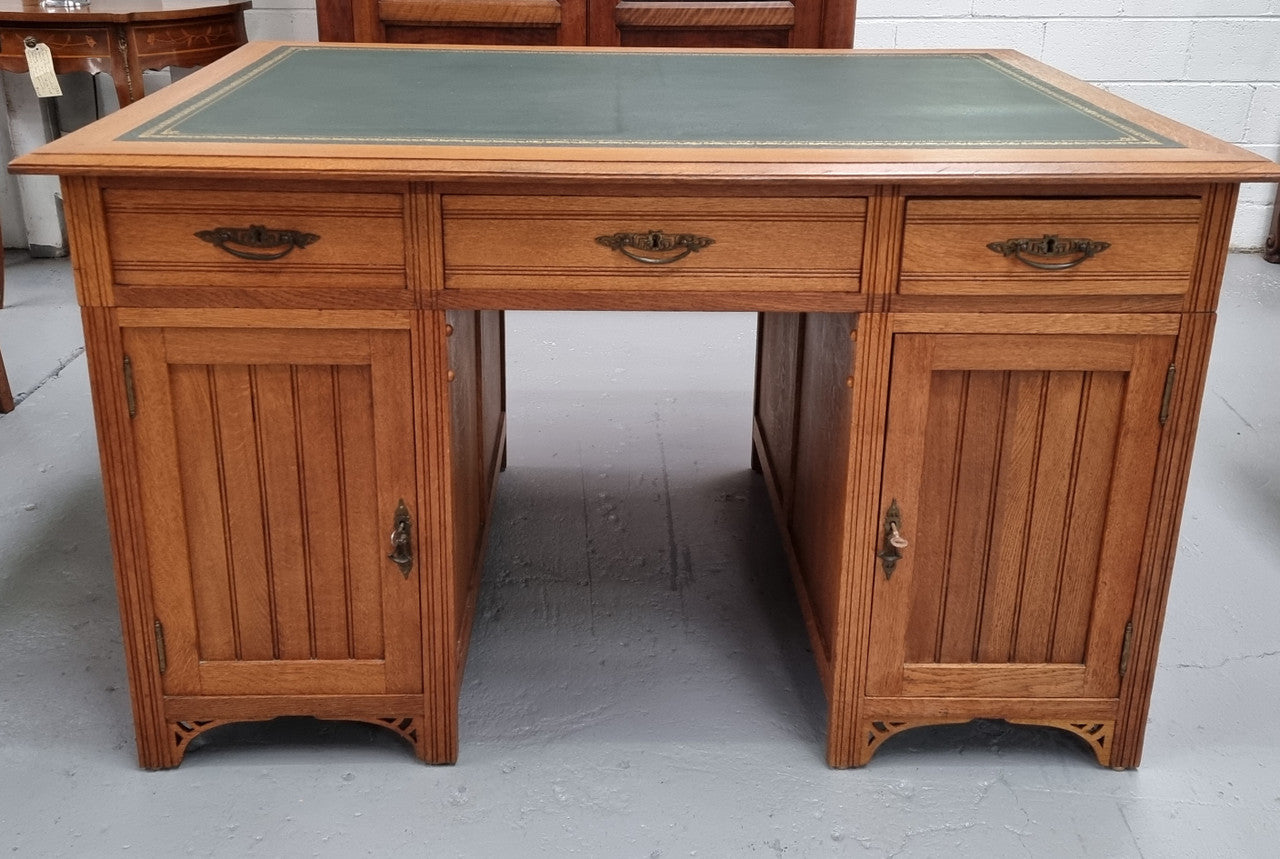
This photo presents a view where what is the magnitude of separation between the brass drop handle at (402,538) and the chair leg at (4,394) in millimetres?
1827

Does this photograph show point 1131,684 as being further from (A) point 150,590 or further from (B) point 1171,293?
(A) point 150,590

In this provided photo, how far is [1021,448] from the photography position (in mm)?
1630

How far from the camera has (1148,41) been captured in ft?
13.6

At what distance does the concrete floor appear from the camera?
5.43 feet

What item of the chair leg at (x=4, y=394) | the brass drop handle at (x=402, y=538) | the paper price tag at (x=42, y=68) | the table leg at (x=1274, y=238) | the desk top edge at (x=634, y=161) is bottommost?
the chair leg at (x=4, y=394)

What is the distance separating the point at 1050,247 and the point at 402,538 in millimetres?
955

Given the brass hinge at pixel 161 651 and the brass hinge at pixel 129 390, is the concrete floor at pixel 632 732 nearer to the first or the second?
the brass hinge at pixel 161 651

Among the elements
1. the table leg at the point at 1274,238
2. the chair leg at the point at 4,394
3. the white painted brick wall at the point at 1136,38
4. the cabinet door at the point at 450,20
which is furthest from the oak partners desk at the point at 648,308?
the table leg at the point at 1274,238

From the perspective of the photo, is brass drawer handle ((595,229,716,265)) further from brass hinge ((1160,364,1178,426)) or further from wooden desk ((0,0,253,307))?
wooden desk ((0,0,253,307))

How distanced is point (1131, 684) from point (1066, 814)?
0.22 meters

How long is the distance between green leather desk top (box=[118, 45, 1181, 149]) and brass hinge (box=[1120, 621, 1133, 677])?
0.68 metres

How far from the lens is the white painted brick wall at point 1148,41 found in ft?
13.3

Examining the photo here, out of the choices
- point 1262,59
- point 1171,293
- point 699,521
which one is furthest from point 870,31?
point 1171,293

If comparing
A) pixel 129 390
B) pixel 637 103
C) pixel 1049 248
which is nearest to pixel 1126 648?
pixel 1049 248
